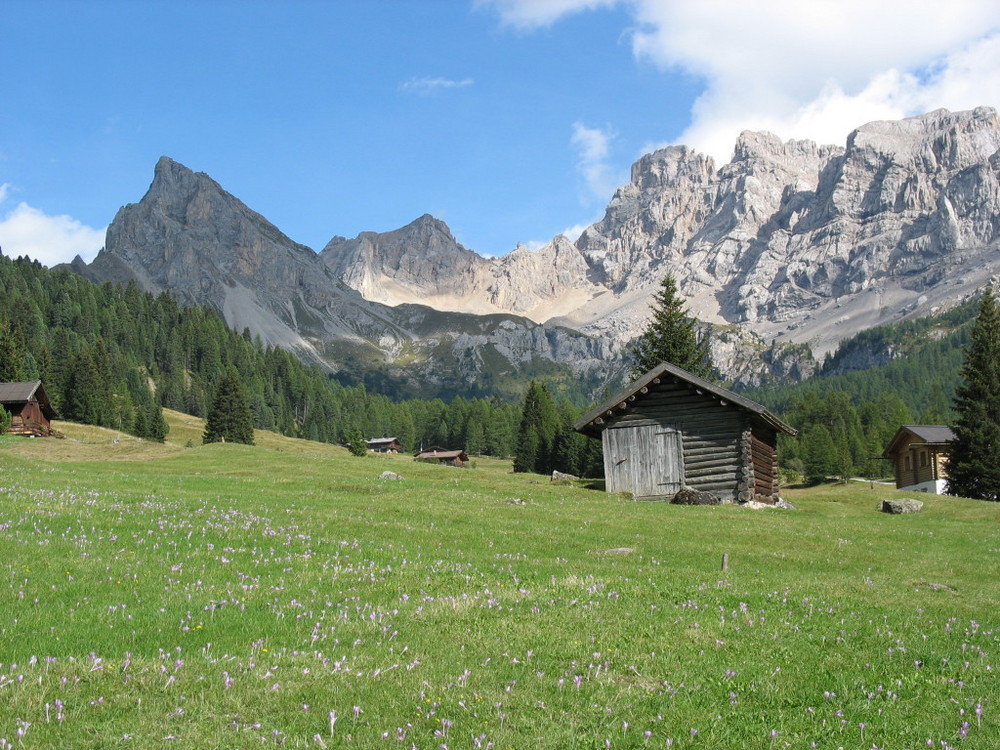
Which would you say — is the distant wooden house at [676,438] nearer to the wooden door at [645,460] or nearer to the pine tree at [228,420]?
the wooden door at [645,460]

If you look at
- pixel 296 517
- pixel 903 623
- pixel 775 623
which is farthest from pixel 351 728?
pixel 296 517

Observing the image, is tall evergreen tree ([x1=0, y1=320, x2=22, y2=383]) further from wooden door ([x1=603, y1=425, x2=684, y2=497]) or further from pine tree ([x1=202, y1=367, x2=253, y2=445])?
wooden door ([x1=603, y1=425, x2=684, y2=497])

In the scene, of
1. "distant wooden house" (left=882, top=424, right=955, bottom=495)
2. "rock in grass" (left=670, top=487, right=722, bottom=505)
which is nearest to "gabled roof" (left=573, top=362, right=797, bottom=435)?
"rock in grass" (left=670, top=487, right=722, bottom=505)

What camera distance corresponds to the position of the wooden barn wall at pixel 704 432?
149ft

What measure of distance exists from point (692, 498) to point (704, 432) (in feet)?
17.1

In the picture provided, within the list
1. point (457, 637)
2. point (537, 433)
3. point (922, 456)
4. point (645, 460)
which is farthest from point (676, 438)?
point (537, 433)

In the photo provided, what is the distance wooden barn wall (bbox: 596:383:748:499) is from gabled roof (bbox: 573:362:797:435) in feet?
2.11

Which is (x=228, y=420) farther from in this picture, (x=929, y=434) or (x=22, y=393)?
(x=929, y=434)

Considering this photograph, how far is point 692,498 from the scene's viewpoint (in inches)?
1660

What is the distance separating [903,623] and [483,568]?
8.28 metres

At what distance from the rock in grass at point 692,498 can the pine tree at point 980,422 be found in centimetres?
3275

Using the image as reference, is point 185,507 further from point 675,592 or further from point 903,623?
point 903,623

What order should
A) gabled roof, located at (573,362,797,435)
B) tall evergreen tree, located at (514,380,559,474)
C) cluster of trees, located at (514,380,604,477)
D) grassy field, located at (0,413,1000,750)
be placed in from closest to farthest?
1. grassy field, located at (0,413,1000,750)
2. gabled roof, located at (573,362,797,435)
3. cluster of trees, located at (514,380,604,477)
4. tall evergreen tree, located at (514,380,559,474)

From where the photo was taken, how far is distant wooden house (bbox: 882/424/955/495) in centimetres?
8212
